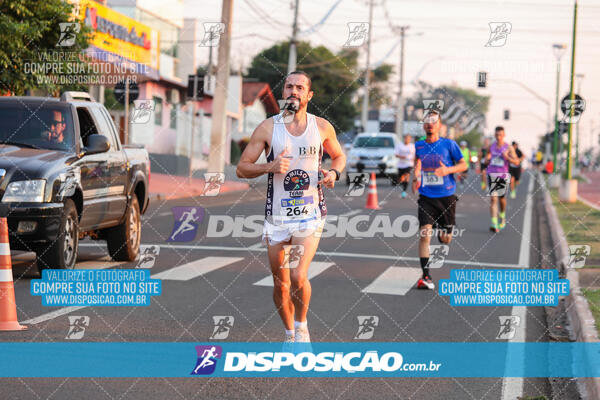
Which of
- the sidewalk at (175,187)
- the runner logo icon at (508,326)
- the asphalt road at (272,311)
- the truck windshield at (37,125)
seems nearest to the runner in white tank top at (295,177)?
the asphalt road at (272,311)

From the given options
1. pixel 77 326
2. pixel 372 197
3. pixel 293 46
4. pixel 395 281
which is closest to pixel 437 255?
pixel 395 281

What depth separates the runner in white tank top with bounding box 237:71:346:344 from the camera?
242 inches

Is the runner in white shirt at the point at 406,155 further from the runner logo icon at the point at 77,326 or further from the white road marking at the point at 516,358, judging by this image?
the runner logo icon at the point at 77,326

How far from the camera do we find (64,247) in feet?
33.0

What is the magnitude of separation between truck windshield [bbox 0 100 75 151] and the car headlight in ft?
3.15

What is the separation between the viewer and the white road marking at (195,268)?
427 inches

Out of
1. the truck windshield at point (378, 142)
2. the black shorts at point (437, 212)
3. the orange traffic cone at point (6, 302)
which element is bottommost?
the orange traffic cone at point (6, 302)

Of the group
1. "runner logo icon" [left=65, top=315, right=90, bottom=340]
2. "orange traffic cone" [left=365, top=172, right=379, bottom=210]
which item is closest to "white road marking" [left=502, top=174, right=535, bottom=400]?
"runner logo icon" [left=65, top=315, right=90, bottom=340]

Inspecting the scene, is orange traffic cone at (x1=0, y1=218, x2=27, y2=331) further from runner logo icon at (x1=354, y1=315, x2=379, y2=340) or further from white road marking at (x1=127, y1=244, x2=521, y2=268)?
white road marking at (x1=127, y1=244, x2=521, y2=268)

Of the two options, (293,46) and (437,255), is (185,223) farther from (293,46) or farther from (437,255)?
(293,46)

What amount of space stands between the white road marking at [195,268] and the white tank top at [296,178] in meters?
4.65

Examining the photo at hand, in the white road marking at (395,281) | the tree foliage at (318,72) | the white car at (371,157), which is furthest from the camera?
the tree foliage at (318,72)

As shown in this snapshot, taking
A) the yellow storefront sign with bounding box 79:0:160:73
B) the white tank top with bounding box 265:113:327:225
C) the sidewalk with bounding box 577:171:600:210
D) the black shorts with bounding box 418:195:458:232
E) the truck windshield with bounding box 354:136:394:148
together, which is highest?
the yellow storefront sign with bounding box 79:0:160:73

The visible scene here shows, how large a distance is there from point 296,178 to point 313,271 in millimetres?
5695
